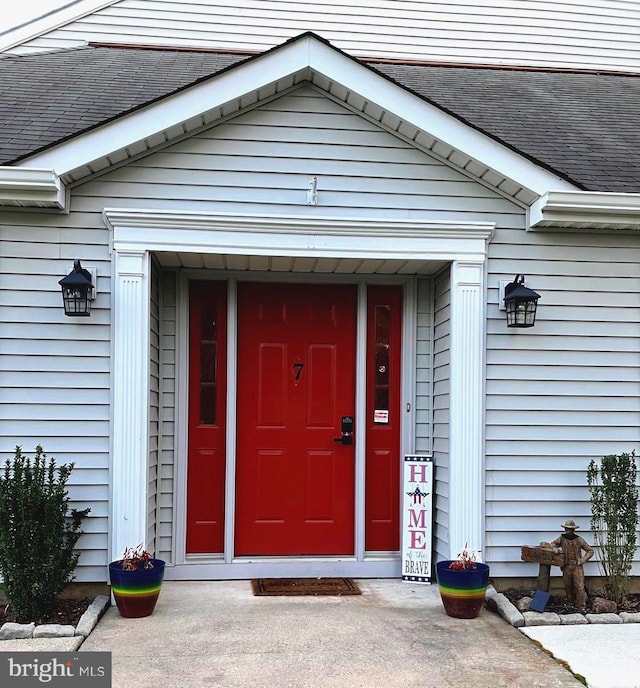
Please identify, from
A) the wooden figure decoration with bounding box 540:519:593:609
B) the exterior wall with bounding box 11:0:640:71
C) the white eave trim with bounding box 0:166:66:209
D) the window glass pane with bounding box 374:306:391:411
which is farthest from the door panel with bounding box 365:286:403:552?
the exterior wall with bounding box 11:0:640:71

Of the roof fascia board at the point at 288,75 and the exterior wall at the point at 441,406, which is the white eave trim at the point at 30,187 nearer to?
the roof fascia board at the point at 288,75

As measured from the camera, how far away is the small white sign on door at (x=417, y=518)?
519cm

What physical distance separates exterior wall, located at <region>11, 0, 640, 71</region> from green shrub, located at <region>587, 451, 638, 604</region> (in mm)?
4876

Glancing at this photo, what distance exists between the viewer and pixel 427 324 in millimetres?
5512

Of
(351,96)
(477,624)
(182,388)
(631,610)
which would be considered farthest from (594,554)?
(351,96)

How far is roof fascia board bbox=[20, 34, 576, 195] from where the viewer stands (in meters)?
4.52

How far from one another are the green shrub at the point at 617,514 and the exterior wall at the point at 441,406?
3.10 feet

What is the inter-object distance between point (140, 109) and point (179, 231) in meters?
0.75

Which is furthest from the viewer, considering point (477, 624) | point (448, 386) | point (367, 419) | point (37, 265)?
point (367, 419)

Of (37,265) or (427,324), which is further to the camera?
(427,324)

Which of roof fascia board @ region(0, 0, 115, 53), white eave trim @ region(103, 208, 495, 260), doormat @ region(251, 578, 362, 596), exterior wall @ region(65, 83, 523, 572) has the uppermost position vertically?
roof fascia board @ region(0, 0, 115, 53)

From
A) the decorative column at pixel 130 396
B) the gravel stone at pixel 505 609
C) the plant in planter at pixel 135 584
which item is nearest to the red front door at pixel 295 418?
the decorative column at pixel 130 396

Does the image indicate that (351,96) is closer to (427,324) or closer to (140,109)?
(140,109)

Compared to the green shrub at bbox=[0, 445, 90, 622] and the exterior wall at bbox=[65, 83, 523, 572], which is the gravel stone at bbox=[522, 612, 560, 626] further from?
the green shrub at bbox=[0, 445, 90, 622]
